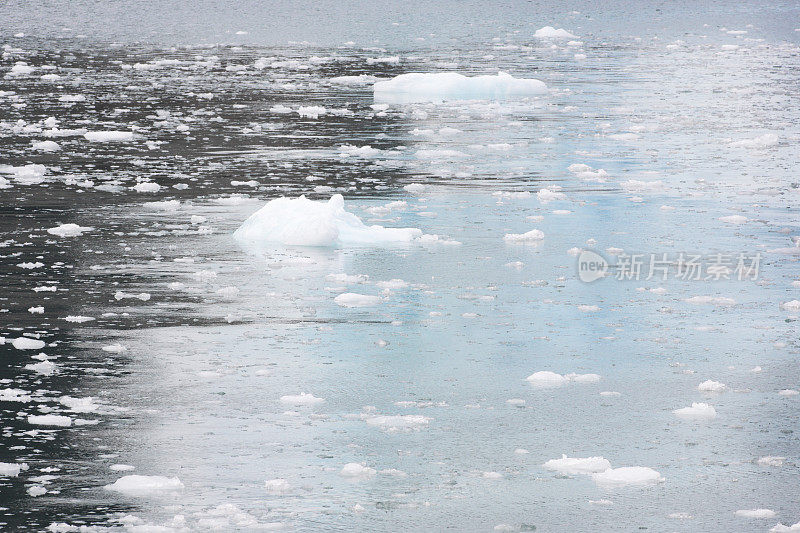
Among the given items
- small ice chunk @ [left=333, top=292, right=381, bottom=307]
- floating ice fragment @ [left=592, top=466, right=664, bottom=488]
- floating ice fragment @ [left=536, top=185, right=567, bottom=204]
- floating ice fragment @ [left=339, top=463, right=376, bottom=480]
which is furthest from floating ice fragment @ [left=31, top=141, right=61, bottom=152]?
floating ice fragment @ [left=592, top=466, right=664, bottom=488]

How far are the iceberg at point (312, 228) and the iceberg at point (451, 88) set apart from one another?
9.91 metres

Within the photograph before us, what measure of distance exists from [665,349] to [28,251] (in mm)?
5088

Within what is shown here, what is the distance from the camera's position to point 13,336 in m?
7.76

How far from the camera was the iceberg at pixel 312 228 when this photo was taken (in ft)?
33.5

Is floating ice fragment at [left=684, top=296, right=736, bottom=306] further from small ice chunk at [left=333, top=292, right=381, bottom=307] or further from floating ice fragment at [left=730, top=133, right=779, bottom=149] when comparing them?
floating ice fragment at [left=730, top=133, right=779, bottom=149]

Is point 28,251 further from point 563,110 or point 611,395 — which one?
point 563,110

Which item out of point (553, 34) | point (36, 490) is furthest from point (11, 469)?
point (553, 34)

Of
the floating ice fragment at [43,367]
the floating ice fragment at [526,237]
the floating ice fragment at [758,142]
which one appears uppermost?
the floating ice fragment at [758,142]

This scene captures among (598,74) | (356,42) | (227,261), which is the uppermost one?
(356,42)

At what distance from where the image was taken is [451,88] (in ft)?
67.8

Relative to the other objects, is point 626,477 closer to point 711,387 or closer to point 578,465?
point 578,465

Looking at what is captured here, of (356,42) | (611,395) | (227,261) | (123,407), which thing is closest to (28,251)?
(227,261)

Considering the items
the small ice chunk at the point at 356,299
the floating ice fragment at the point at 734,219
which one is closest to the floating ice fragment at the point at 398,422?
the small ice chunk at the point at 356,299

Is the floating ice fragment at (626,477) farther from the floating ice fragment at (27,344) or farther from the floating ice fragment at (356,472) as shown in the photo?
the floating ice fragment at (27,344)
